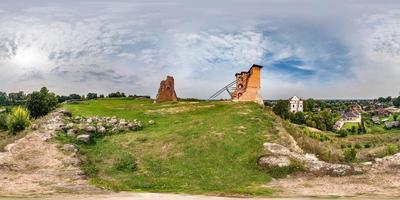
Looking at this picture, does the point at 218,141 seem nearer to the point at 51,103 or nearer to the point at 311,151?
the point at 311,151

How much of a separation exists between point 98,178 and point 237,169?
7.73 m

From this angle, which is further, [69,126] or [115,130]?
[115,130]

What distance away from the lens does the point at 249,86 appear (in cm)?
4391

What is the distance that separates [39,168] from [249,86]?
21.1 meters

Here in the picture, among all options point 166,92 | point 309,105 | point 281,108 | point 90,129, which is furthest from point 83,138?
point 309,105

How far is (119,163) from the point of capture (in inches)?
1164

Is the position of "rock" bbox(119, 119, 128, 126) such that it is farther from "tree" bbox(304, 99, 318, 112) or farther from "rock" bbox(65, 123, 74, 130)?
"tree" bbox(304, 99, 318, 112)

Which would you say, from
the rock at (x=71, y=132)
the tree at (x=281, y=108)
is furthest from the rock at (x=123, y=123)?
the tree at (x=281, y=108)

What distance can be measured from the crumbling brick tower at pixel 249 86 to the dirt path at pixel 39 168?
16.9 m

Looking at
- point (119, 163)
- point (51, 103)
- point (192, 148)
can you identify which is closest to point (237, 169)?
point (192, 148)

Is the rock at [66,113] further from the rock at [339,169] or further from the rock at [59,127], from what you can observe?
the rock at [339,169]

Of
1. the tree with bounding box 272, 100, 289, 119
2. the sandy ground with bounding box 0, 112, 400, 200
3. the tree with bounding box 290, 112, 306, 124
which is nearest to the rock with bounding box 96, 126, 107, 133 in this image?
the sandy ground with bounding box 0, 112, 400, 200

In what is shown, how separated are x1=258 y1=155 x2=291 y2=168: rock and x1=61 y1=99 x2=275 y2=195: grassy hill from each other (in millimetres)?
462

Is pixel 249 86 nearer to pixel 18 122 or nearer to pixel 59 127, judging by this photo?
pixel 59 127
